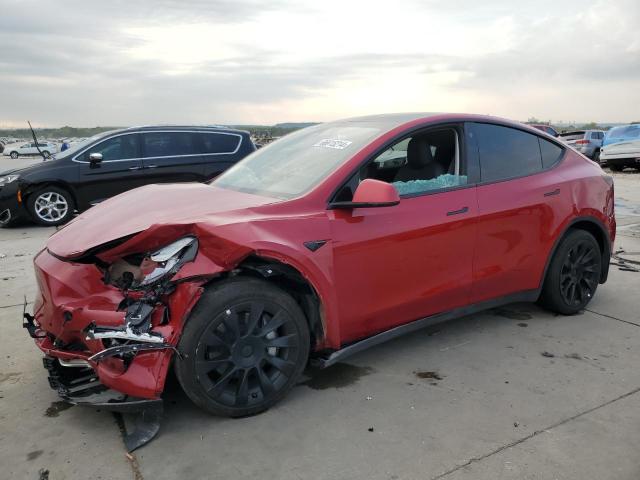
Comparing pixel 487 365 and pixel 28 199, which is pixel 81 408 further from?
pixel 28 199

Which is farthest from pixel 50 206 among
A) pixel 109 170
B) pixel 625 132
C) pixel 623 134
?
pixel 625 132

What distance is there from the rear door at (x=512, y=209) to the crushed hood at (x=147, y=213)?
1.53 metres

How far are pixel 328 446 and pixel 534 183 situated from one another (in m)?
2.43

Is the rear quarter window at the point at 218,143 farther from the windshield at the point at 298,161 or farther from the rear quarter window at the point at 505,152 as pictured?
the rear quarter window at the point at 505,152

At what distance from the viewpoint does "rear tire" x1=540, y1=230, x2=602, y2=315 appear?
407 centimetres

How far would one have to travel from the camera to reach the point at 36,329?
2.95 m

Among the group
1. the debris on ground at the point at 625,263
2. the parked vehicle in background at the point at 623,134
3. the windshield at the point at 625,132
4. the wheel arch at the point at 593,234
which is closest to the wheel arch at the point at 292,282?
the wheel arch at the point at 593,234

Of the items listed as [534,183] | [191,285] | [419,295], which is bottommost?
[419,295]

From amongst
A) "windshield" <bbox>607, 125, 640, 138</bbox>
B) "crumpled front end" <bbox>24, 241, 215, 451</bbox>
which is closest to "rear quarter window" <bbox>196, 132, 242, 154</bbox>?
"crumpled front end" <bbox>24, 241, 215, 451</bbox>

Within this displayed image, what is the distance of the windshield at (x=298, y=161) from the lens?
10.4 feet

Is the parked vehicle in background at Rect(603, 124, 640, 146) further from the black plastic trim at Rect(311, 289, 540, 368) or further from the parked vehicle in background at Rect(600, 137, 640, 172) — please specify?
the black plastic trim at Rect(311, 289, 540, 368)

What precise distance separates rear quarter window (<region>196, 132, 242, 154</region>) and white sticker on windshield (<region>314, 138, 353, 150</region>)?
6.21 m

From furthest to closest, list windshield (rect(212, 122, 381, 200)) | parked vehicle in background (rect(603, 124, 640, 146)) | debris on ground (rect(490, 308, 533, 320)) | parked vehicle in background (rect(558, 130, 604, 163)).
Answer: parked vehicle in background (rect(558, 130, 604, 163)) < parked vehicle in background (rect(603, 124, 640, 146)) < debris on ground (rect(490, 308, 533, 320)) < windshield (rect(212, 122, 381, 200))

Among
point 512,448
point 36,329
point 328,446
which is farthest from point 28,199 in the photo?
point 512,448
